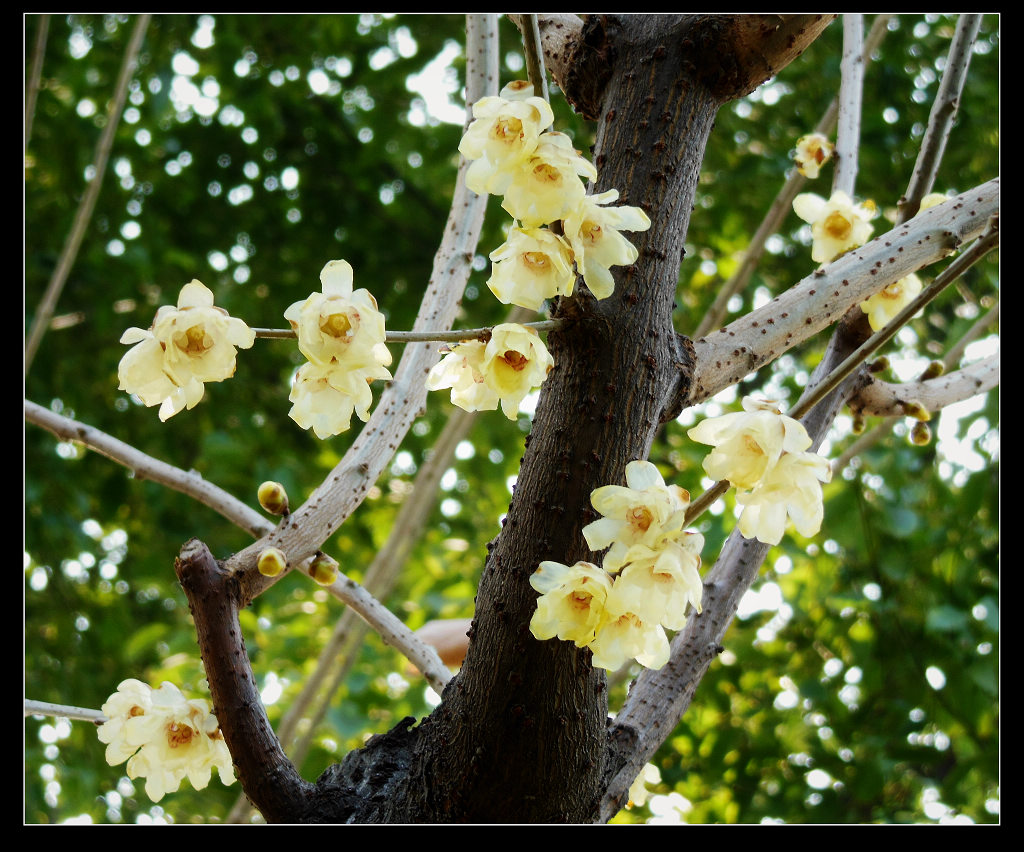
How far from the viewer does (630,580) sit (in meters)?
0.67

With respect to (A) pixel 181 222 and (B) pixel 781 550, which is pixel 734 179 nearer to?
(B) pixel 781 550

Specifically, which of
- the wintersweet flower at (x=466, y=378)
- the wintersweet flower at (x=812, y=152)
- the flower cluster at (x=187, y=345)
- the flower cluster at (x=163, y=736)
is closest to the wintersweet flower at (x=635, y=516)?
the wintersweet flower at (x=466, y=378)

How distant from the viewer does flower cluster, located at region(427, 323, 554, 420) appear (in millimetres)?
698

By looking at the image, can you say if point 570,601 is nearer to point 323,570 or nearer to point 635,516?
point 635,516

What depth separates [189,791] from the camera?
91.0 inches

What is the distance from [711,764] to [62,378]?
1999 millimetres

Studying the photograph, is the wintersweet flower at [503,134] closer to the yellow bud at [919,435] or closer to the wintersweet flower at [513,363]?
the wintersweet flower at [513,363]

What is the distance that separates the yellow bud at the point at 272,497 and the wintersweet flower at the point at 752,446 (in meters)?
0.42

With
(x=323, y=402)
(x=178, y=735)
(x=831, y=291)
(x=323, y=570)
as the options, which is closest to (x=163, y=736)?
(x=178, y=735)

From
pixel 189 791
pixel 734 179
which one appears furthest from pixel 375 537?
pixel 734 179

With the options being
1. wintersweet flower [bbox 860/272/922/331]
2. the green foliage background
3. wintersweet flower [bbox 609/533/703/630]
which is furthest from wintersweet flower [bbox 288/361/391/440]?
the green foliage background

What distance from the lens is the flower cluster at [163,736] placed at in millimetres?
901

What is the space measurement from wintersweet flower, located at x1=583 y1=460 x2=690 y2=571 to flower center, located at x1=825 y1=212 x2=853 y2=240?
26.2 inches

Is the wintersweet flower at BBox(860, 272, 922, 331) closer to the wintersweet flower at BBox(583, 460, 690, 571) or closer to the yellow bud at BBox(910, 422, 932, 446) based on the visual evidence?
the yellow bud at BBox(910, 422, 932, 446)
